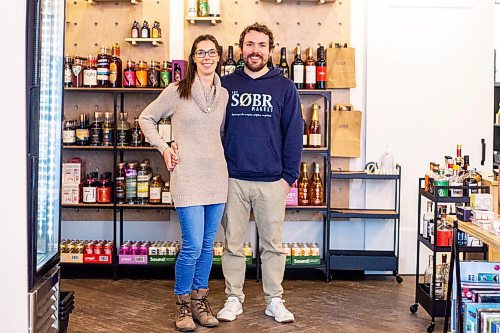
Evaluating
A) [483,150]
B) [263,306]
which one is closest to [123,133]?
[263,306]

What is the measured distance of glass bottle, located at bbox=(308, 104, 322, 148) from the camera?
19.1 ft

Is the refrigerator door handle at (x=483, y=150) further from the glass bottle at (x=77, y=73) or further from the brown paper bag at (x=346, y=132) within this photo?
the glass bottle at (x=77, y=73)

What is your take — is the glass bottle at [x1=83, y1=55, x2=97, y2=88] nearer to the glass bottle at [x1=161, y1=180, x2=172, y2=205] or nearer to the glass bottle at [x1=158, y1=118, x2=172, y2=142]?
the glass bottle at [x1=158, y1=118, x2=172, y2=142]

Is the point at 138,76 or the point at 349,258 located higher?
the point at 138,76

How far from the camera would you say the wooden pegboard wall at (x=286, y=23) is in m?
6.02

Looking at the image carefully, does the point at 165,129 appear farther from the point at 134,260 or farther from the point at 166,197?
the point at 134,260

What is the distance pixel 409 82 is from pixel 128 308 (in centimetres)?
294

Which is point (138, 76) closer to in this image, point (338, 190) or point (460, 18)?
point (338, 190)

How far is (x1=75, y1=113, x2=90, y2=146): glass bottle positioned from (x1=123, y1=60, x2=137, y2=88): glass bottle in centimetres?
44

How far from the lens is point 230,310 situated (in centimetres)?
468

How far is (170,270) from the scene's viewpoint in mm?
5934

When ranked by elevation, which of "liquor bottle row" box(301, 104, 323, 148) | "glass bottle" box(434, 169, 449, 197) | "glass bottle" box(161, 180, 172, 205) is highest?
"liquor bottle row" box(301, 104, 323, 148)
